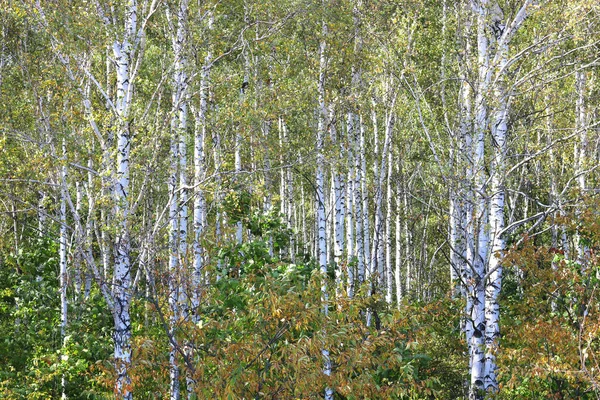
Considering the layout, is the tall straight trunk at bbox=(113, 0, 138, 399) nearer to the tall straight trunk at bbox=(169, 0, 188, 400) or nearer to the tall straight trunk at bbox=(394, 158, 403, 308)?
the tall straight trunk at bbox=(169, 0, 188, 400)

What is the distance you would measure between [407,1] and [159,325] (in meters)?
10.5

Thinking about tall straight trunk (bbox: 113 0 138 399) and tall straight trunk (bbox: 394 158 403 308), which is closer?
tall straight trunk (bbox: 113 0 138 399)

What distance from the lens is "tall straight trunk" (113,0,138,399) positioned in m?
8.95

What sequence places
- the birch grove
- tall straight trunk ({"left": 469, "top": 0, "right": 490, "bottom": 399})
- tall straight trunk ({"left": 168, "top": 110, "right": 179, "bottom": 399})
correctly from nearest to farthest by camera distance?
the birch grove < tall straight trunk ({"left": 168, "top": 110, "right": 179, "bottom": 399}) < tall straight trunk ({"left": 469, "top": 0, "right": 490, "bottom": 399})

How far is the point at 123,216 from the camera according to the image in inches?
354

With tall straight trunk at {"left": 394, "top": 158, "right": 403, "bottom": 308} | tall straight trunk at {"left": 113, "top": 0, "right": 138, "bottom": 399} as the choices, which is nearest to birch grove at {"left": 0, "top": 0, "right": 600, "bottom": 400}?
tall straight trunk at {"left": 113, "top": 0, "right": 138, "bottom": 399}

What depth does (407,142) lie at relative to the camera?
25.8 metres

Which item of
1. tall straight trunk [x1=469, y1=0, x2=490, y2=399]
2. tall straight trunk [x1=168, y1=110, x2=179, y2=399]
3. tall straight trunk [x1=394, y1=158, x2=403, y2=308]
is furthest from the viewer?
tall straight trunk [x1=394, y1=158, x2=403, y2=308]

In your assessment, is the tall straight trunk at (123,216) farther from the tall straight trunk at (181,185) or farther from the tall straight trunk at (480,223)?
the tall straight trunk at (480,223)

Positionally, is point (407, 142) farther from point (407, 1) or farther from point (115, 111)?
point (115, 111)

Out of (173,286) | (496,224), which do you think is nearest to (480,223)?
(496,224)

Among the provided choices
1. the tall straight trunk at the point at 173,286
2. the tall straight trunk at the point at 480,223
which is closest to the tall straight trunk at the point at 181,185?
the tall straight trunk at the point at 173,286

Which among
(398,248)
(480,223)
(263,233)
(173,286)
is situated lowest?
(173,286)

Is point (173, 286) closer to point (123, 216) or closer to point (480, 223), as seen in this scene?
point (123, 216)
